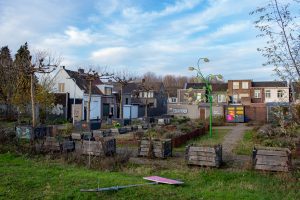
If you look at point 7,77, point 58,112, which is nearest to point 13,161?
point 7,77

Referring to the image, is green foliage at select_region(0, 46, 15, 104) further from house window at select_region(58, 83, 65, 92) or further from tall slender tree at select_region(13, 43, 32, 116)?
house window at select_region(58, 83, 65, 92)

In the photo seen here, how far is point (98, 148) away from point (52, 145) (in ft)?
6.67

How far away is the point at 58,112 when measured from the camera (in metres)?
40.2

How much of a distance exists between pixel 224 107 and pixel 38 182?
41.4m

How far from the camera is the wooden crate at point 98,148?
11.6m

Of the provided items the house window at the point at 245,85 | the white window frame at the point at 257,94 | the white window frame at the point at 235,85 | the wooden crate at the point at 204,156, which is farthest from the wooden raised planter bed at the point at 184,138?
the white window frame at the point at 257,94

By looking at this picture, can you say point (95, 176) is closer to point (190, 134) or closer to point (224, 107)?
point (190, 134)

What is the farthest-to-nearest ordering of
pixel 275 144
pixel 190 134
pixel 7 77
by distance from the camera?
Answer: pixel 7 77 < pixel 190 134 < pixel 275 144

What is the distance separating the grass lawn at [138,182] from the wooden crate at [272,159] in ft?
1.14

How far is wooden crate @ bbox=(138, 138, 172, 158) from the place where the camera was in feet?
38.8

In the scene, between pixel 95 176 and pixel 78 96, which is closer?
pixel 95 176

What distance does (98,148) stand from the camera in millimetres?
11656

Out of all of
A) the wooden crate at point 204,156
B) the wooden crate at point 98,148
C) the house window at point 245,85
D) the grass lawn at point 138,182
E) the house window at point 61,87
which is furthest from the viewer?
the house window at point 245,85

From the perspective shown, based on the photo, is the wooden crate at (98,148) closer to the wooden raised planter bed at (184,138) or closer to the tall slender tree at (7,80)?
the wooden raised planter bed at (184,138)
